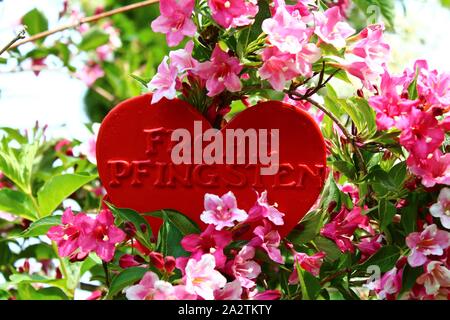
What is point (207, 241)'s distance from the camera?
823 mm

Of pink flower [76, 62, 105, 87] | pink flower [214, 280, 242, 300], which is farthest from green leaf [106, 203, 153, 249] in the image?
pink flower [76, 62, 105, 87]

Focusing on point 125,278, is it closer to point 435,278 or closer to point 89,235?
point 89,235

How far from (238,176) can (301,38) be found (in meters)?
0.18

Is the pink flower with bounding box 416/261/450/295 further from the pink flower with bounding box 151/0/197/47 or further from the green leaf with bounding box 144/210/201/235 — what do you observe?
the pink flower with bounding box 151/0/197/47

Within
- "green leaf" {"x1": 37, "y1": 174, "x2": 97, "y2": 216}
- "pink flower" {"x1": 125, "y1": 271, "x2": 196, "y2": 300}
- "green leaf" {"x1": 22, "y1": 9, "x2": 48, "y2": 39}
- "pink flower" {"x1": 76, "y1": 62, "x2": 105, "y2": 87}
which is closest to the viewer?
"pink flower" {"x1": 125, "y1": 271, "x2": 196, "y2": 300}

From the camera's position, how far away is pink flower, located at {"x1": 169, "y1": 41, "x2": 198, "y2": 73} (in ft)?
2.74

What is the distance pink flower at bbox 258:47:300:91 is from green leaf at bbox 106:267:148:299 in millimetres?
247

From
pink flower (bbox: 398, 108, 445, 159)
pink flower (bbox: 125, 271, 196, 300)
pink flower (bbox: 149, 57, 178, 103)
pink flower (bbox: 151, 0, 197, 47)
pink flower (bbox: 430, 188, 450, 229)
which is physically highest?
pink flower (bbox: 151, 0, 197, 47)

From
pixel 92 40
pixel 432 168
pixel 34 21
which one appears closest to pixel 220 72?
pixel 432 168

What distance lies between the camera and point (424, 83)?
874 mm

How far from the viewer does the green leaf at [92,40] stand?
1.75m

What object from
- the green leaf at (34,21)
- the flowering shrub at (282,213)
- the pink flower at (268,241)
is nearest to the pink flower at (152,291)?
the flowering shrub at (282,213)
